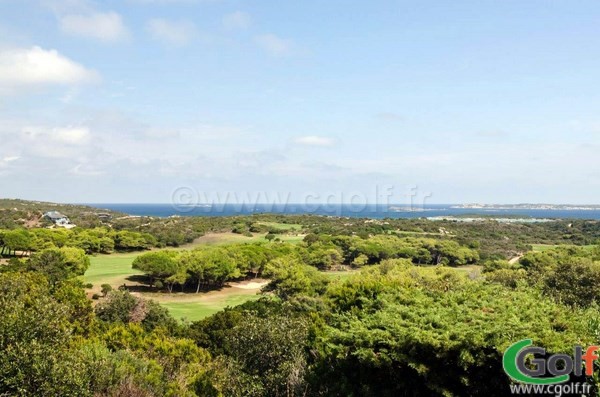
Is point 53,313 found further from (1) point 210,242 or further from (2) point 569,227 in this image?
(2) point 569,227

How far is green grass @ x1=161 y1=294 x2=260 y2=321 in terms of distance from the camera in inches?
1640

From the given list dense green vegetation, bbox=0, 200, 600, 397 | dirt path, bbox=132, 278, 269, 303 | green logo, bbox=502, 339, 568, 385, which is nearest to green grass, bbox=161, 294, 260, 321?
dirt path, bbox=132, 278, 269, 303

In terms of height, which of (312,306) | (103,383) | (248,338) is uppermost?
(248,338)

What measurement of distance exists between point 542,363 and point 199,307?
3965cm

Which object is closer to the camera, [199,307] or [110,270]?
[199,307]

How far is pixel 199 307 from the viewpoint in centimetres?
4612

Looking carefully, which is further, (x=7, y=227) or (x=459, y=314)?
(x=7, y=227)

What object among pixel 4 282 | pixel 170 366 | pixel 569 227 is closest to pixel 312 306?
pixel 170 366

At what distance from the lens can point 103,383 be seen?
549 inches

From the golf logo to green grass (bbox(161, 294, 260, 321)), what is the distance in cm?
3306

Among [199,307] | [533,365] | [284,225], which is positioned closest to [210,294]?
[199,307]

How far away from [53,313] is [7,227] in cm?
8779

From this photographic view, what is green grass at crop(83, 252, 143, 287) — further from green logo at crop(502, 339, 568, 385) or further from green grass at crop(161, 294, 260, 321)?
green logo at crop(502, 339, 568, 385)

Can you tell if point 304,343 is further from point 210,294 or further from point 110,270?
point 110,270
